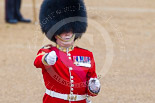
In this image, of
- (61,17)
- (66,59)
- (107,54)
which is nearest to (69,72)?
(66,59)

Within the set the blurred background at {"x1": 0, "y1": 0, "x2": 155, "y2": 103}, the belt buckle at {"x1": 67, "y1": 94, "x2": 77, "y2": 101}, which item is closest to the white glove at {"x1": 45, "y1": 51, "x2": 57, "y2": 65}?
the belt buckle at {"x1": 67, "y1": 94, "x2": 77, "y2": 101}

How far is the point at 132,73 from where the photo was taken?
5684 mm

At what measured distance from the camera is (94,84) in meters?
3.09

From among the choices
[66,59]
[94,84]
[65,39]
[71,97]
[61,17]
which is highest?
[61,17]

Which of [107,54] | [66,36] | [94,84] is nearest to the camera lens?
[94,84]

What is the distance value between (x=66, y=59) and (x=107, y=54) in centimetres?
340

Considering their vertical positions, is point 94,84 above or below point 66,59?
below

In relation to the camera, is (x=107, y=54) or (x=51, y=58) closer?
(x=51, y=58)

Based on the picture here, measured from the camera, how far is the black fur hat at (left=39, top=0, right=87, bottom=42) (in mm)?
3238

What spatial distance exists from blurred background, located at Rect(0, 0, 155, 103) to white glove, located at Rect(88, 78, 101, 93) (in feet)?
3.09

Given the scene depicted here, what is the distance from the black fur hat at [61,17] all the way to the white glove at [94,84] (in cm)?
43

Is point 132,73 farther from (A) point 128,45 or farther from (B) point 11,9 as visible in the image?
(B) point 11,9

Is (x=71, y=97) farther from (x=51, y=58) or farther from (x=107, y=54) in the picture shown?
(x=107, y=54)

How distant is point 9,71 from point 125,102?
185 centimetres
